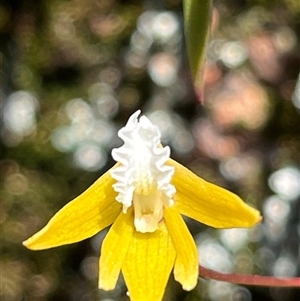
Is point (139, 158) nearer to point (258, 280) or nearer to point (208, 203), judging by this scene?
point (208, 203)

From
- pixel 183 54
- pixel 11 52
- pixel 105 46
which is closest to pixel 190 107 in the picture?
pixel 183 54

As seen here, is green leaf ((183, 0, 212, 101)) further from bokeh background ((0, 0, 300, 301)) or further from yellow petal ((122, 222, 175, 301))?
bokeh background ((0, 0, 300, 301))

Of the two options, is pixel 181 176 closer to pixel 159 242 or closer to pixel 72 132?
pixel 159 242

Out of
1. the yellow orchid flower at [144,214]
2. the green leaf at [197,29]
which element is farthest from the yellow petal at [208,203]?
the green leaf at [197,29]

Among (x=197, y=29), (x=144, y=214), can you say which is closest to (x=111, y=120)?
(x=144, y=214)

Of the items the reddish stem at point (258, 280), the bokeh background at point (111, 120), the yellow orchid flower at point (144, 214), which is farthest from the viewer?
the bokeh background at point (111, 120)

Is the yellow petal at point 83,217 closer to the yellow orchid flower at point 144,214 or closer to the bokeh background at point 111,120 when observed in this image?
the yellow orchid flower at point 144,214

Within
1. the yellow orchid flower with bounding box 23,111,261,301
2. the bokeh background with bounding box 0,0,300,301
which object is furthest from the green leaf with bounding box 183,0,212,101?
the bokeh background with bounding box 0,0,300,301
